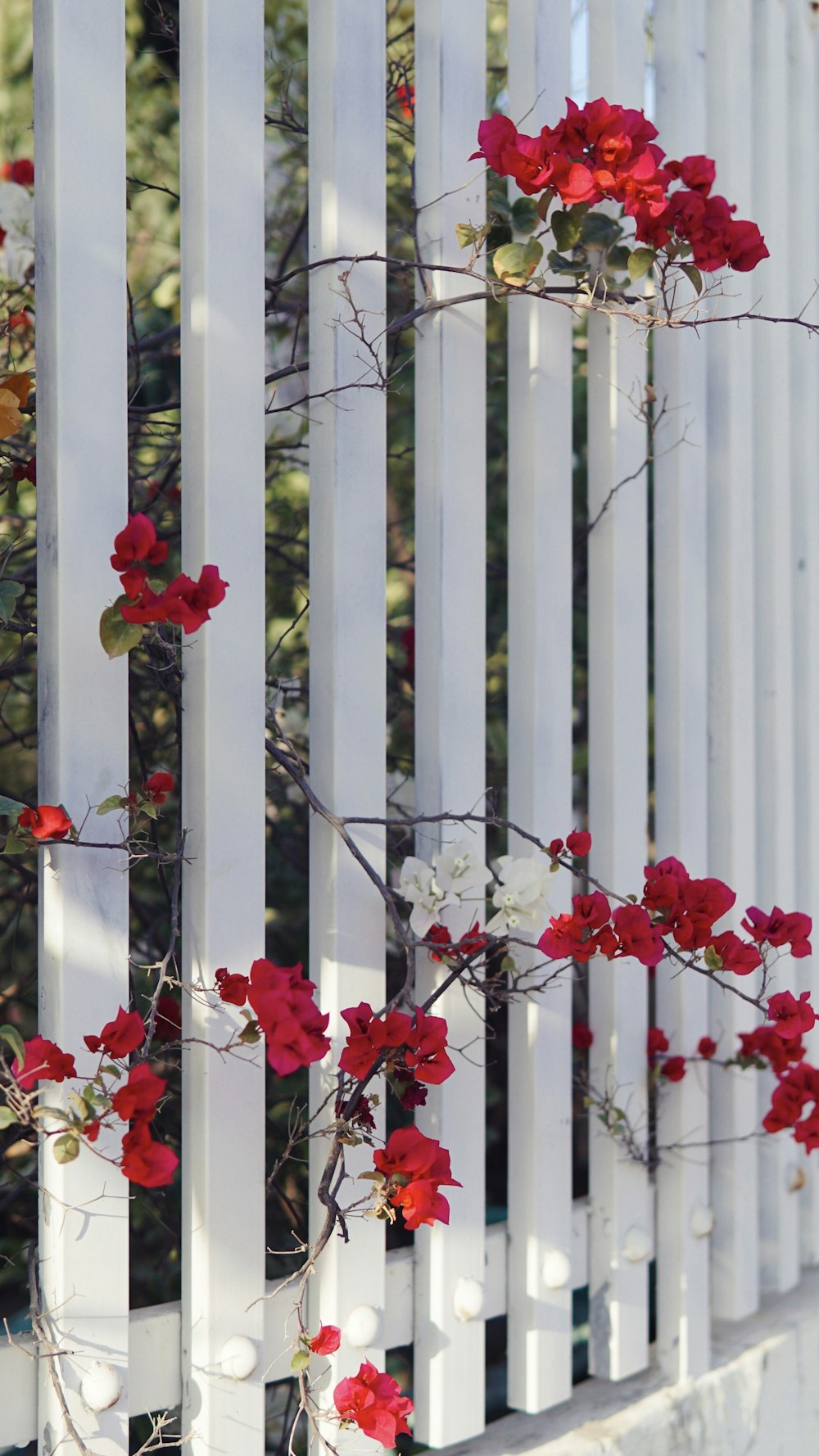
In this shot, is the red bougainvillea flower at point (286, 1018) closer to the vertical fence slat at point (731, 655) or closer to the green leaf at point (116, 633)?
the green leaf at point (116, 633)

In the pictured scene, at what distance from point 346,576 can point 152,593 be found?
273mm

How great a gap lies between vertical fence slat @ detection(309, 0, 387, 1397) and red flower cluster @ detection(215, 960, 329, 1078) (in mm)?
238

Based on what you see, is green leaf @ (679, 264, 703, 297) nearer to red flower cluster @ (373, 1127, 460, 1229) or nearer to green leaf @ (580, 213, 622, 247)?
green leaf @ (580, 213, 622, 247)

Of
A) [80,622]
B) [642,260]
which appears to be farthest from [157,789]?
[642,260]

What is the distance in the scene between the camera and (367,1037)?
3.17 ft

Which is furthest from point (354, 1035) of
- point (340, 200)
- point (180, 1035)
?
point (340, 200)

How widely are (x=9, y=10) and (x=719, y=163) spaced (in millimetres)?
1219

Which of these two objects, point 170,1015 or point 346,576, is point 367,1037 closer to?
point 170,1015

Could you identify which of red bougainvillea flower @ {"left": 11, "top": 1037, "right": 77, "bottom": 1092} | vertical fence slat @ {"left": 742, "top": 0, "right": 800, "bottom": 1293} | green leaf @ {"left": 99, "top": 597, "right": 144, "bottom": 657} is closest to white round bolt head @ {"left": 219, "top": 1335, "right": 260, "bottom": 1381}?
red bougainvillea flower @ {"left": 11, "top": 1037, "right": 77, "bottom": 1092}

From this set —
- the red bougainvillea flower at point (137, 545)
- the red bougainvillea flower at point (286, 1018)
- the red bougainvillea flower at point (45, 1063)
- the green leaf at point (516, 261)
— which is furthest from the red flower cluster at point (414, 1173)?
the green leaf at point (516, 261)

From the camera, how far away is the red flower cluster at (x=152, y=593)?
0.89 m

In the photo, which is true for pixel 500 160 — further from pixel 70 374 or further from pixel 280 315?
pixel 280 315

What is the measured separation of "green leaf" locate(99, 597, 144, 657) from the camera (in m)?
0.92

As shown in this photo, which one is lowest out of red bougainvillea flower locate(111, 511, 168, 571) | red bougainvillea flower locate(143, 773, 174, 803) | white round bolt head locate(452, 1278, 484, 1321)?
white round bolt head locate(452, 1278, 484, 1321)
